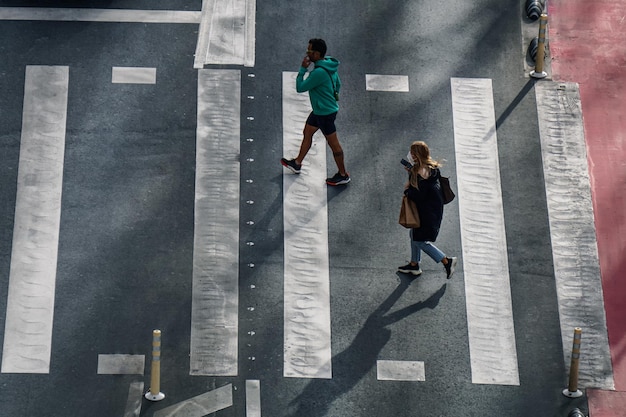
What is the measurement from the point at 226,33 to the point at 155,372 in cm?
615

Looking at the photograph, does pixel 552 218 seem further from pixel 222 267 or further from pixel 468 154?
pixel 222 267

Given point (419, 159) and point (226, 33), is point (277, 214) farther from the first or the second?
point (226, 33)

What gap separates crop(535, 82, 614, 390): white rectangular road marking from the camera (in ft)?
57.1

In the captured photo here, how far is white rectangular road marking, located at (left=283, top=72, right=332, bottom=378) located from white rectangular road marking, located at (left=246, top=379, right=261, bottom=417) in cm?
41

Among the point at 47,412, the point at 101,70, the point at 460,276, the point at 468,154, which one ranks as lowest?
the point at 47,412

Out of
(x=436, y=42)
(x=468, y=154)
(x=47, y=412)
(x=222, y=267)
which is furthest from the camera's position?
(x=436, y=42)

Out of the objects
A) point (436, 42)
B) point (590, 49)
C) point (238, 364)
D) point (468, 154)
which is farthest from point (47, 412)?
point (590, 49)

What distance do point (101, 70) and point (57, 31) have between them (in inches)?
42.0

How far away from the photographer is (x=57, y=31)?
65.7 feet

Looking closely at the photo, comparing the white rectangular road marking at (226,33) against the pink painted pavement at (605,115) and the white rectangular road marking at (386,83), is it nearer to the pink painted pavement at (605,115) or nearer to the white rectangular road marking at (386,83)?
the white rectangular road marking at (386,83)

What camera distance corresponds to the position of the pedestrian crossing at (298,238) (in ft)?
56.4

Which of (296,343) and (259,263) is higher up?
(259,263)

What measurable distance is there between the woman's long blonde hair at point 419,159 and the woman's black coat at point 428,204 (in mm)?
64

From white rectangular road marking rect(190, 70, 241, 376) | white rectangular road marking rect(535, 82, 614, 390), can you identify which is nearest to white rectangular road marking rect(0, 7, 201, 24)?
white rectangular road marking rect(190, 70, 241, 376)
